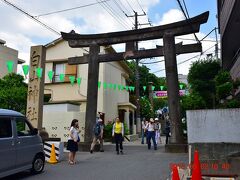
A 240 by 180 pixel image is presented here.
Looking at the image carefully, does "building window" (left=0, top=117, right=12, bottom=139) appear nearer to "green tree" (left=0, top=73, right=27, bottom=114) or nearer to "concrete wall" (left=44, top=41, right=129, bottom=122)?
"green tree" (left=0, top=73, right=27, bottom=114)

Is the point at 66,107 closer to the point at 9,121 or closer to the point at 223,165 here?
the point at 9,121

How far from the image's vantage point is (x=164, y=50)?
15.6m

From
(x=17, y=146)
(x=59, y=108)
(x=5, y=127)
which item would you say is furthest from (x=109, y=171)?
(x=59, y=108)

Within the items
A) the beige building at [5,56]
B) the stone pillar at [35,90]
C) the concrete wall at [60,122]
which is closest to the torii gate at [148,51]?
the concrete wall at [60,122]

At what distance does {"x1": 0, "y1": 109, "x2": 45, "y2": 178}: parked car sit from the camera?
787 centimetres

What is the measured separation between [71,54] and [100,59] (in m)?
8.26

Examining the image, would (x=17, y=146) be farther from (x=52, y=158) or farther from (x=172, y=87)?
(x=172, y=87)

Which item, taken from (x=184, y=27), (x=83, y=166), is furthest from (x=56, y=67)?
(x=83, y=166)

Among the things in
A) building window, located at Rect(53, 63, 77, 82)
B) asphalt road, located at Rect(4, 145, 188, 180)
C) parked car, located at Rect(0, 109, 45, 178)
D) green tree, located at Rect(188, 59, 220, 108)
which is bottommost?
asphalt road, located at Rect(4, 145, 188, 180)

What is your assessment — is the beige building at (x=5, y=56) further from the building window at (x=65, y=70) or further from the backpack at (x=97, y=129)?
the backpack at (x=97, y=129)

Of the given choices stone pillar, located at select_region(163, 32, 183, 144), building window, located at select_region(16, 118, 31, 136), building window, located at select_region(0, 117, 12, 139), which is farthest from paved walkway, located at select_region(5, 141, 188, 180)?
stone pillar, located at select_region(163, 32, 183, 144)

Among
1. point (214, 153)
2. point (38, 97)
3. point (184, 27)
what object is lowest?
point (214, 153)

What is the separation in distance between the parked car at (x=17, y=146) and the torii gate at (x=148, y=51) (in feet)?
21.9

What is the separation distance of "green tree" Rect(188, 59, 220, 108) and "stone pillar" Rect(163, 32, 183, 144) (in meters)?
3.20
